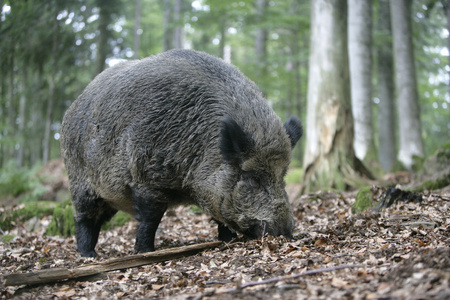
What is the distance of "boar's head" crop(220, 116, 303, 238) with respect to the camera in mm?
4867

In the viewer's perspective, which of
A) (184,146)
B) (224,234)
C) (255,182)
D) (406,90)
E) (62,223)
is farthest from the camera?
(406,90)

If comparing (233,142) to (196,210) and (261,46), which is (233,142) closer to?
(196,210)

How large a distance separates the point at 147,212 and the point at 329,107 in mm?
5435

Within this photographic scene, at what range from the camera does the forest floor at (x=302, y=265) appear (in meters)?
3.00

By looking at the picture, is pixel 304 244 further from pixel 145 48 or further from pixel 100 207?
pixel 145 48

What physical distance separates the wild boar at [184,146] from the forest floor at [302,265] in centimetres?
52

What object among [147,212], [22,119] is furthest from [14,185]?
[147,212]

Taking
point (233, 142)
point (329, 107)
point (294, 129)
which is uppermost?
point (329, 107)

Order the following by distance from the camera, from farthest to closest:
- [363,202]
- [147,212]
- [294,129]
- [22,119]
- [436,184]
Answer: [22,119] < [436,184] < [363,202] < [294,129] < [147,212]

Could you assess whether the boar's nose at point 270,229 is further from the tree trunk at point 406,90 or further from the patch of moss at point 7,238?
the tree trunk at point 406,90

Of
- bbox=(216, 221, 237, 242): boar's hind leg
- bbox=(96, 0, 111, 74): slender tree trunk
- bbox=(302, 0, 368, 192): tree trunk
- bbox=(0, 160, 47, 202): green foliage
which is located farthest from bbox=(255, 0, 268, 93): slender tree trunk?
bbox=(216, 221, 237, 242): boar's hind leg

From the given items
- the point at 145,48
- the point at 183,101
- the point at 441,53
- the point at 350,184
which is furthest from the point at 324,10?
the point at 145,48

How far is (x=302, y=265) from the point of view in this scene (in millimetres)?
3844

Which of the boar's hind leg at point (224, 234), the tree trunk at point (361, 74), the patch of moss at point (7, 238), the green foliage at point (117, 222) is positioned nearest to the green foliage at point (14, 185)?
the green foliage at point (117, 222)
